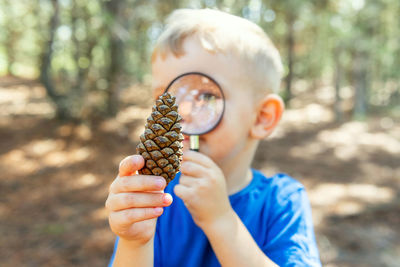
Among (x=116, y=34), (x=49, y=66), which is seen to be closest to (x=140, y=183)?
(x=116, y=34)

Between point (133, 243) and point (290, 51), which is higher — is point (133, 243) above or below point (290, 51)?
below

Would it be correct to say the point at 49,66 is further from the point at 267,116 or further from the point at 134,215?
the point at 134,215

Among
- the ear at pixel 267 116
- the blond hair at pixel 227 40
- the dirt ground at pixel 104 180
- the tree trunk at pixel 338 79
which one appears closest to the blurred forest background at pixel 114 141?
the dirt ground at pixel 104 180

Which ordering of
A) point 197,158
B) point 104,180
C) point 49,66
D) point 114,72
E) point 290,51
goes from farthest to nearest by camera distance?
1. point 290,51
2. point 114,72
3. point 49,66
4. point 104,180
5. point 197,158

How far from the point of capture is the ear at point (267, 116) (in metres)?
1.85

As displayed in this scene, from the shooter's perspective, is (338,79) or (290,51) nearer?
(338,79)

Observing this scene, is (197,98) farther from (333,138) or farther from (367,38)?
(367,38)

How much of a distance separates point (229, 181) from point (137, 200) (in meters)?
0.84

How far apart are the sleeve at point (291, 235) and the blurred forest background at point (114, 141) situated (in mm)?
3087

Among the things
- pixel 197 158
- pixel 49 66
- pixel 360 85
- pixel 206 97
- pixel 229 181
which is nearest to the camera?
pixel 197 158

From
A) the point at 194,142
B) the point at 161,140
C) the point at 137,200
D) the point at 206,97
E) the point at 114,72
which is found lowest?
the point at 137,200

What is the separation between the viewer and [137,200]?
113 cm

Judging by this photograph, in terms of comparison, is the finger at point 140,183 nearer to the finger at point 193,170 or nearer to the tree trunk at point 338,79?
the finger at point 193,170

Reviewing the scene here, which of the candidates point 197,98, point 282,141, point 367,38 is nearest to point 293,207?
point 197,98
